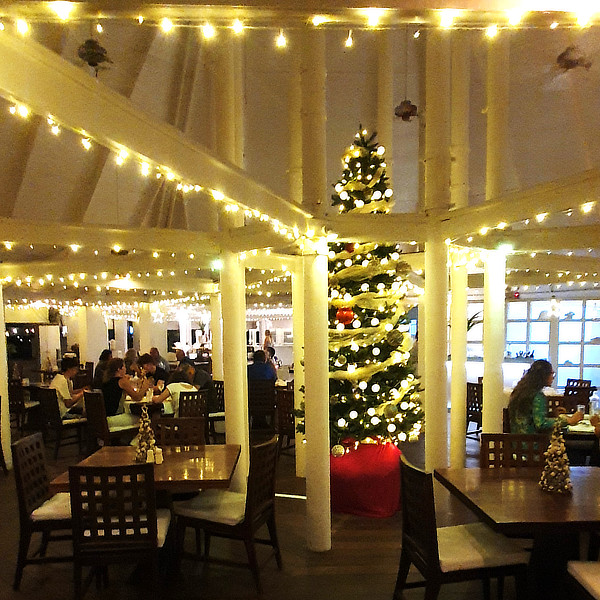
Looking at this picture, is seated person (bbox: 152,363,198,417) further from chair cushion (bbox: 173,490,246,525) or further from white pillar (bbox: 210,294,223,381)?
chair cushion (bbox: 173,490,246,525)

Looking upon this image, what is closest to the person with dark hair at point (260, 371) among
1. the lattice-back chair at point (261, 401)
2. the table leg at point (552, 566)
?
the lattice-back chair at point (261, 401)

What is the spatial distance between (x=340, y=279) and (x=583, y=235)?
8.43ft

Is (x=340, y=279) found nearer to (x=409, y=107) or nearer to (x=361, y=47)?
(x=409, y=107)

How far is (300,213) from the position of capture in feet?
14.0

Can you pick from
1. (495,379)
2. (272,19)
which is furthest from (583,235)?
(272,19)

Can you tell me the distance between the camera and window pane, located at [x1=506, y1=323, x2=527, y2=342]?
47.3 ft

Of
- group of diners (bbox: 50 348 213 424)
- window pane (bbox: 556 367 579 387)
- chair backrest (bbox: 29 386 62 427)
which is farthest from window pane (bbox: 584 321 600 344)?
chair backrest (bbox: 29 386 62 427)

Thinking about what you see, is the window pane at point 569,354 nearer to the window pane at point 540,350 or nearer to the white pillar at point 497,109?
the window pane at point 540,350

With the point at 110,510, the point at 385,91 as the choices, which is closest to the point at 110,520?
the point at 110,510

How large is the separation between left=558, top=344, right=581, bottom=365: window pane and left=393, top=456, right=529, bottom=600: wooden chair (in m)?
11.5

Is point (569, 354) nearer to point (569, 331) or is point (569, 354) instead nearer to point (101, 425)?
point (569, 331)

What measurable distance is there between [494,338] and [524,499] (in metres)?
2.76

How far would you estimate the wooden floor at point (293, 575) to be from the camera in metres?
3.73

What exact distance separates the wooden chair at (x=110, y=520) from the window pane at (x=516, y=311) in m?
13.2
